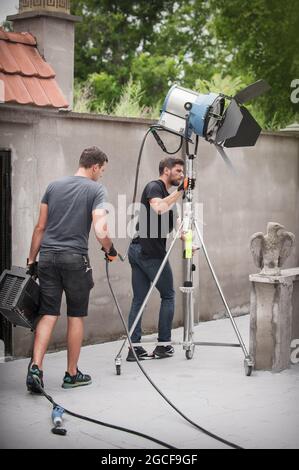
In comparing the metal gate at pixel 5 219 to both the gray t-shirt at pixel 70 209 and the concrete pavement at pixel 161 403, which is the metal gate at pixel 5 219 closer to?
the concrete pavement at pixel 161 403

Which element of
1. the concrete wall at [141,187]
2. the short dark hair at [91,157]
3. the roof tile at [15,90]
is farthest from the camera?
the concrete wall at [141,187]

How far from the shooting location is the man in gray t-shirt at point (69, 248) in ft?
20.5

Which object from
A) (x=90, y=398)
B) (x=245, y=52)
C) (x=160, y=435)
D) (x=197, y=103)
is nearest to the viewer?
(x=160, y=435)

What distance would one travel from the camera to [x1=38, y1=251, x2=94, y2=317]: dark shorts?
6262mm

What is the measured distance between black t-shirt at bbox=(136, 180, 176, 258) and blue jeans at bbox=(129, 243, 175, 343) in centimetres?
8

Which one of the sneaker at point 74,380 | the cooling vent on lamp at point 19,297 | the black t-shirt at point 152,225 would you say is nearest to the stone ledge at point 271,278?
the black t-shirt at point 152,225

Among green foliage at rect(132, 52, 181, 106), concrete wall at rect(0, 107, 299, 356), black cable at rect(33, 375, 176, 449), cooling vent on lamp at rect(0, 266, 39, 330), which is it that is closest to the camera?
black cable at rect(33, 375, 176, 449)

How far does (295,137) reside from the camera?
10.9 meters

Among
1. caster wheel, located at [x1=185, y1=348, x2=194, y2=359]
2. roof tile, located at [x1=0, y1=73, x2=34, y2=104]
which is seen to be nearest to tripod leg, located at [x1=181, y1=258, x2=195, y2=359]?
caster wheel, located at [x1=185, y1=348, x2=194, y2=359]

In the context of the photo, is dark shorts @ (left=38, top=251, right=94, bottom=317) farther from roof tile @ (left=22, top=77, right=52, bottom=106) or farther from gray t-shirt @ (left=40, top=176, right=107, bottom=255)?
roof tile @ (left=22, top=77, right=52, bottom=106)

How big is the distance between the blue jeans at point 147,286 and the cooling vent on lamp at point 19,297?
1294mm
